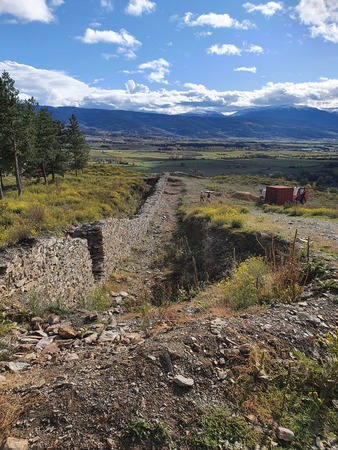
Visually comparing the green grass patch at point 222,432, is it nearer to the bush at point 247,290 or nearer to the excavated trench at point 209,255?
the bush at point 247,290

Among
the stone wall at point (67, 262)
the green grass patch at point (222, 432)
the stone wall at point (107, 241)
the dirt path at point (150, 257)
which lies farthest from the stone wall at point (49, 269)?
the green grass patch at point (222, 432)

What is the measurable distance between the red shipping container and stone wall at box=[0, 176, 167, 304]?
20024 mm

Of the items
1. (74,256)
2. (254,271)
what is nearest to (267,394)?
(254,271)

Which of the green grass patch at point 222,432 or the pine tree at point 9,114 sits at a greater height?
the pine tree at point 9,114

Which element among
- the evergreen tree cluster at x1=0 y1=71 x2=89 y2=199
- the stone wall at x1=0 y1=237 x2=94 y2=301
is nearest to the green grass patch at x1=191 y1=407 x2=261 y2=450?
the stone wall at x1=0 y1=237 x2=94 y2=301

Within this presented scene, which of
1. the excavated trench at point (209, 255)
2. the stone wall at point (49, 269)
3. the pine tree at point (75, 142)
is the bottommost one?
the excavated trench at point (209, 255)

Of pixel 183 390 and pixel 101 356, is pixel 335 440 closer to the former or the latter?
pixel 183 390

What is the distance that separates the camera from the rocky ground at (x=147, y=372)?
349cm

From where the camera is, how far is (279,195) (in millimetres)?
32562

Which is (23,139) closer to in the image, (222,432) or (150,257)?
(150,257)

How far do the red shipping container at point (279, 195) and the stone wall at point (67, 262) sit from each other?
20.0 meters

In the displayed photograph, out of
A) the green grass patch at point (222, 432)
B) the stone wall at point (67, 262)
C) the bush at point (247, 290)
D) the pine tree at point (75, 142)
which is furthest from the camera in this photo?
the pine tree at point (75, 142)

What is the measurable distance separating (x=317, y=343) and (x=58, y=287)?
297 inches

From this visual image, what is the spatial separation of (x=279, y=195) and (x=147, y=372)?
3089 centimetres
